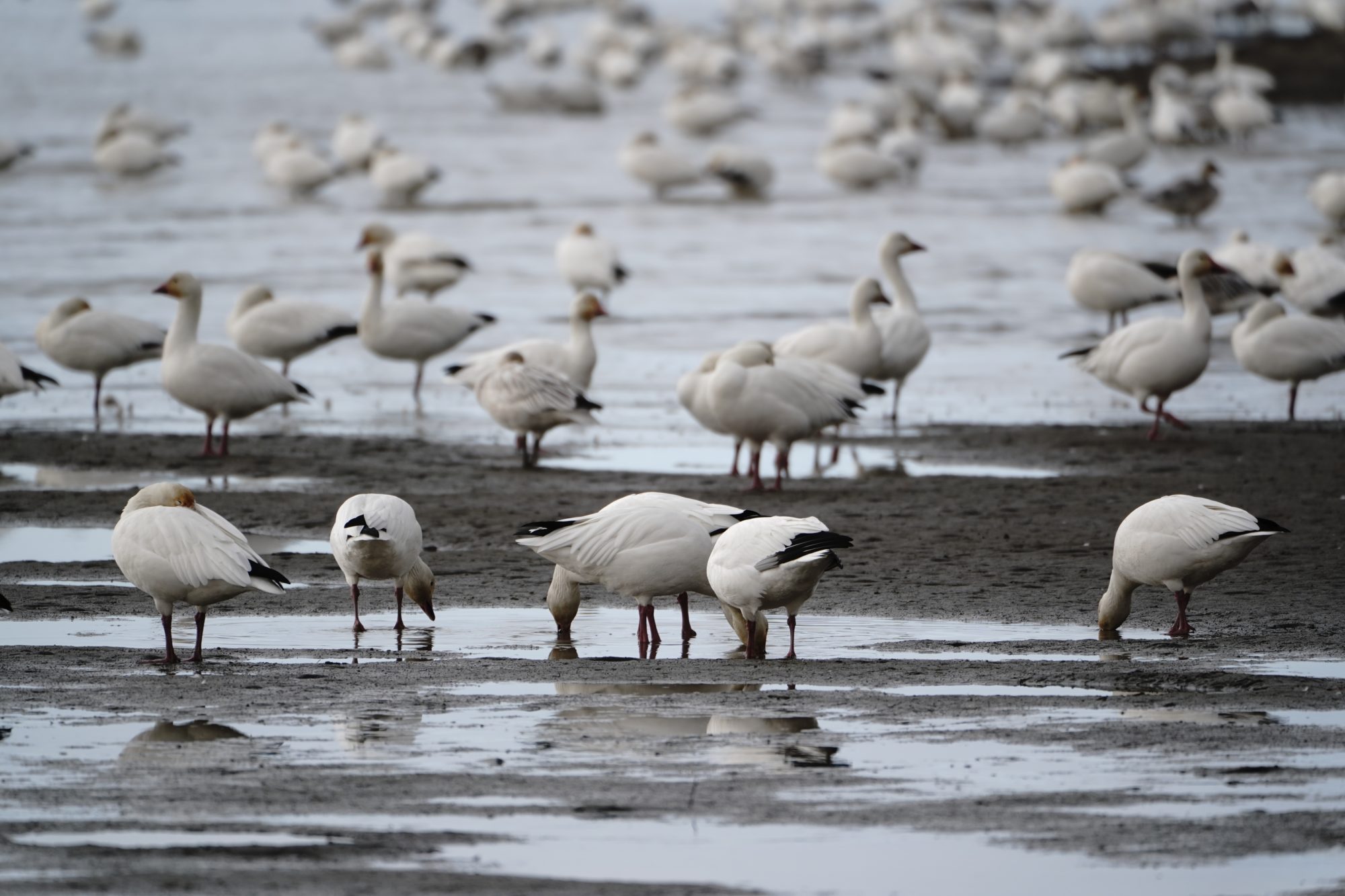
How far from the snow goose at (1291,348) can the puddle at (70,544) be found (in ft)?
25.0

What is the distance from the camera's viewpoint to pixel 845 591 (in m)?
9.38

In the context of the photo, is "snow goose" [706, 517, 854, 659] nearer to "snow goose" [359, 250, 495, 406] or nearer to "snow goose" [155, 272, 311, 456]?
"snow goose" [155, 272, 311, 456]

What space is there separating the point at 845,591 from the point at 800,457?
4.58 m

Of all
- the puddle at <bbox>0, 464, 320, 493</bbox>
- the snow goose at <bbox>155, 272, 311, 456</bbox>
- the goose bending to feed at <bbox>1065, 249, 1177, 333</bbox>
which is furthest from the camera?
the goose bending to feed at <bbox>1065, 249, 1177, 333</bbox>

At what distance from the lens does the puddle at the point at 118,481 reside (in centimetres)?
1205

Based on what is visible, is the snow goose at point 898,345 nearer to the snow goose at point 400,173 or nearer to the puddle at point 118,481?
the puddle at point 118,481

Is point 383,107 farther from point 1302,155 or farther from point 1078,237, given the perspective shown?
point 1078,237

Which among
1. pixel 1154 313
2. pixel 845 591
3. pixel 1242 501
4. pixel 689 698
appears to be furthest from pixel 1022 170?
pixel 689 698

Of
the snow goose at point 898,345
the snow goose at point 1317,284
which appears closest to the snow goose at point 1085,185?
the snow goose at point 1317,284

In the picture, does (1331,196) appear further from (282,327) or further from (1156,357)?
(282,327)

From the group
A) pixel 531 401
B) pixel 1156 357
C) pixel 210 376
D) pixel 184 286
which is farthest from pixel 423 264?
pixel 1156 357

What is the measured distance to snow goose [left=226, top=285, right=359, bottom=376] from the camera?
603 inches

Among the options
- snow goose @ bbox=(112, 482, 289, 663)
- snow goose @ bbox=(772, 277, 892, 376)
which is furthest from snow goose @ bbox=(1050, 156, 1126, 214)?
snow goose @ bbox=(112, 482, 289, 663)

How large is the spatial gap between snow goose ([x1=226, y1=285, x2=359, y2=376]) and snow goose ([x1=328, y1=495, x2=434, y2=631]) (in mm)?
6743
